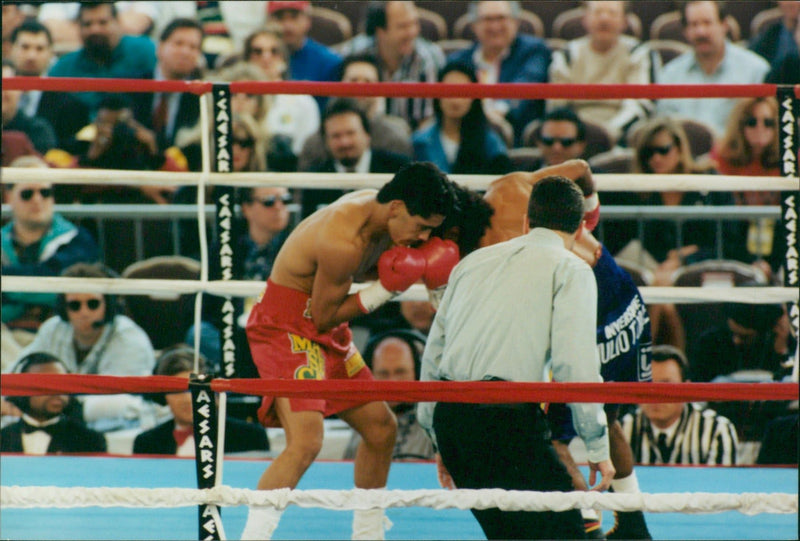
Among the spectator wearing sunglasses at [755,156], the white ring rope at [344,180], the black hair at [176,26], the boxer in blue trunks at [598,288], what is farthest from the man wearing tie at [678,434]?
the black hair at [176,26]

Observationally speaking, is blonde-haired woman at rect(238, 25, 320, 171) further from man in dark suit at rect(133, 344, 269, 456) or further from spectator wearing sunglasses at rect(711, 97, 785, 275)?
spectator wearing sunglasses at rect(711, 97, 785, 275)

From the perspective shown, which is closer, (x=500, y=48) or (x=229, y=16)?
(x=500, y=48)

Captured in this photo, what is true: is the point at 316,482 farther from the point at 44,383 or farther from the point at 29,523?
the point at 44,383

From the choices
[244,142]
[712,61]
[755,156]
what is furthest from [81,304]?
[712,61]

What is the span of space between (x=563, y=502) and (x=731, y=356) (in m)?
2.04

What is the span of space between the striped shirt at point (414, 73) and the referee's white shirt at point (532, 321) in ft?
9.32

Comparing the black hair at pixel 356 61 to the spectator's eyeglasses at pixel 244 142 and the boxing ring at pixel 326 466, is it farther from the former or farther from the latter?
the boxing ring at pixel 326 466

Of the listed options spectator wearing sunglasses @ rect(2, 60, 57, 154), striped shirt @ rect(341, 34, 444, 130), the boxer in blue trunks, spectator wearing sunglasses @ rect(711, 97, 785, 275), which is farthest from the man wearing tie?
spectator wearing sunglasses @ rect(2, 60, 57, 154)

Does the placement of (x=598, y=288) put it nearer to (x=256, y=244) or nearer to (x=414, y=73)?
(x=256, y=244)

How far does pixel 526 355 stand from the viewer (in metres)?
2.02

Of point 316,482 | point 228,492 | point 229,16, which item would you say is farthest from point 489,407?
point 229,16

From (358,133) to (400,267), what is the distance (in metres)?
1.86

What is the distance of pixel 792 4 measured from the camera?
482 cm

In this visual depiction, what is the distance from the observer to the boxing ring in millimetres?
1877
